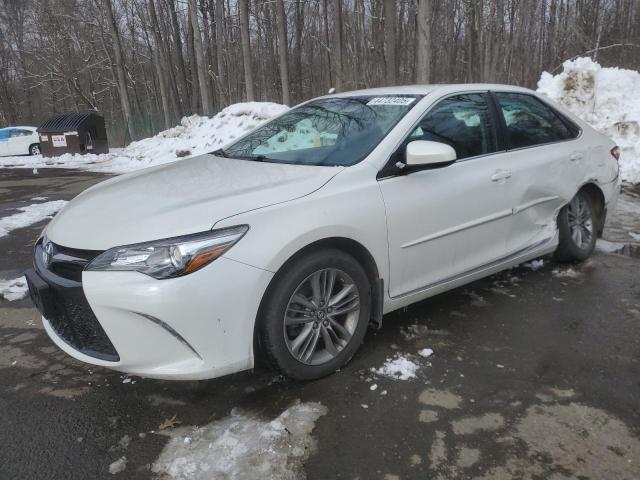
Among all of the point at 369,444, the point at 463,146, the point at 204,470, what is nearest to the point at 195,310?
the point at 204,470

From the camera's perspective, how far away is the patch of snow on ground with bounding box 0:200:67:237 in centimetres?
710

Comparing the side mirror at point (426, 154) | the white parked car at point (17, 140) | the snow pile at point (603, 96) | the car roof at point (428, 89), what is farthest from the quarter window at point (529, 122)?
the white parked car at point (17, 140)

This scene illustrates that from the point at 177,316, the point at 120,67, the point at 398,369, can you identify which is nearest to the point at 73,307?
the point at 177,316

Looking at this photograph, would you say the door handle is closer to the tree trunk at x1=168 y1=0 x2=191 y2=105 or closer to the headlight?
the headlight

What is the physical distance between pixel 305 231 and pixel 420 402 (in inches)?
42.6

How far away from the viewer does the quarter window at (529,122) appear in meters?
3.92

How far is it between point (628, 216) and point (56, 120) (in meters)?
20.9

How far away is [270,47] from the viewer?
3141 cm

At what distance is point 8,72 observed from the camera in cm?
4006

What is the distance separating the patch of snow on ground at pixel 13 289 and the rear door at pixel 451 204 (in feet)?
10.9

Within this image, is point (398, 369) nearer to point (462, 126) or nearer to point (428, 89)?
point (462, 126)

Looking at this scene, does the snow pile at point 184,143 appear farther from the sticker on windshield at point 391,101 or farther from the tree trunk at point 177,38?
the tree trunk at point 177,38

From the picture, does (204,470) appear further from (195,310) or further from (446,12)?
(446,12)

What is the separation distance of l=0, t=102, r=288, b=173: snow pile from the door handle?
11.0 metres
